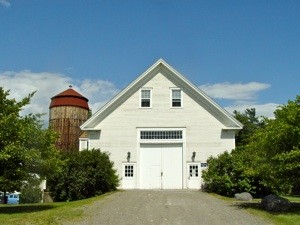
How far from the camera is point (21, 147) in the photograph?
16.2m

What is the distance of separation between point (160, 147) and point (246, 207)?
10.5 metres

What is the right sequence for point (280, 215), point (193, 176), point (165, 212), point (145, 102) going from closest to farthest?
point (280, 215)
point (165, 212)
point (193, 176)
point (145, 102)

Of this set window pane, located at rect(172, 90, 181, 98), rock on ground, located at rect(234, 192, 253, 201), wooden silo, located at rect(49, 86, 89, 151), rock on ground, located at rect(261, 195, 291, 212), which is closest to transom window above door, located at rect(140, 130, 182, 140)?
window pane, located at rect(172, 90, 181, 98)

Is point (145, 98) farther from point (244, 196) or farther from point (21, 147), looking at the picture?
point (21, 147)

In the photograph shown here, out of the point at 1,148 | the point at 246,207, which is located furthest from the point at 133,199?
the point at 1,148

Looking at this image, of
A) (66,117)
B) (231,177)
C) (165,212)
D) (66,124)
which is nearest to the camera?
(165,212)

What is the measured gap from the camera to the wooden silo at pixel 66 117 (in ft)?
146

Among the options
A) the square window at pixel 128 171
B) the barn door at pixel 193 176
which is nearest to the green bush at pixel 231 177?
the barn door at pixel 193 176

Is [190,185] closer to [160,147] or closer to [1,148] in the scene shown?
[160,147]

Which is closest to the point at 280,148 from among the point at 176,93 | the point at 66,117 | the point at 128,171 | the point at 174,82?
the point at 176,93

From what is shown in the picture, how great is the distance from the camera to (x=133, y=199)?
20.2m

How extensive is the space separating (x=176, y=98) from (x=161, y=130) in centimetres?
233

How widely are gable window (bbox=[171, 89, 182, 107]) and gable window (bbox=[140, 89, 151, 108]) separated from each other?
1.53 metres

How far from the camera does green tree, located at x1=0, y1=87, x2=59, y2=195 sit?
16.1 meters
